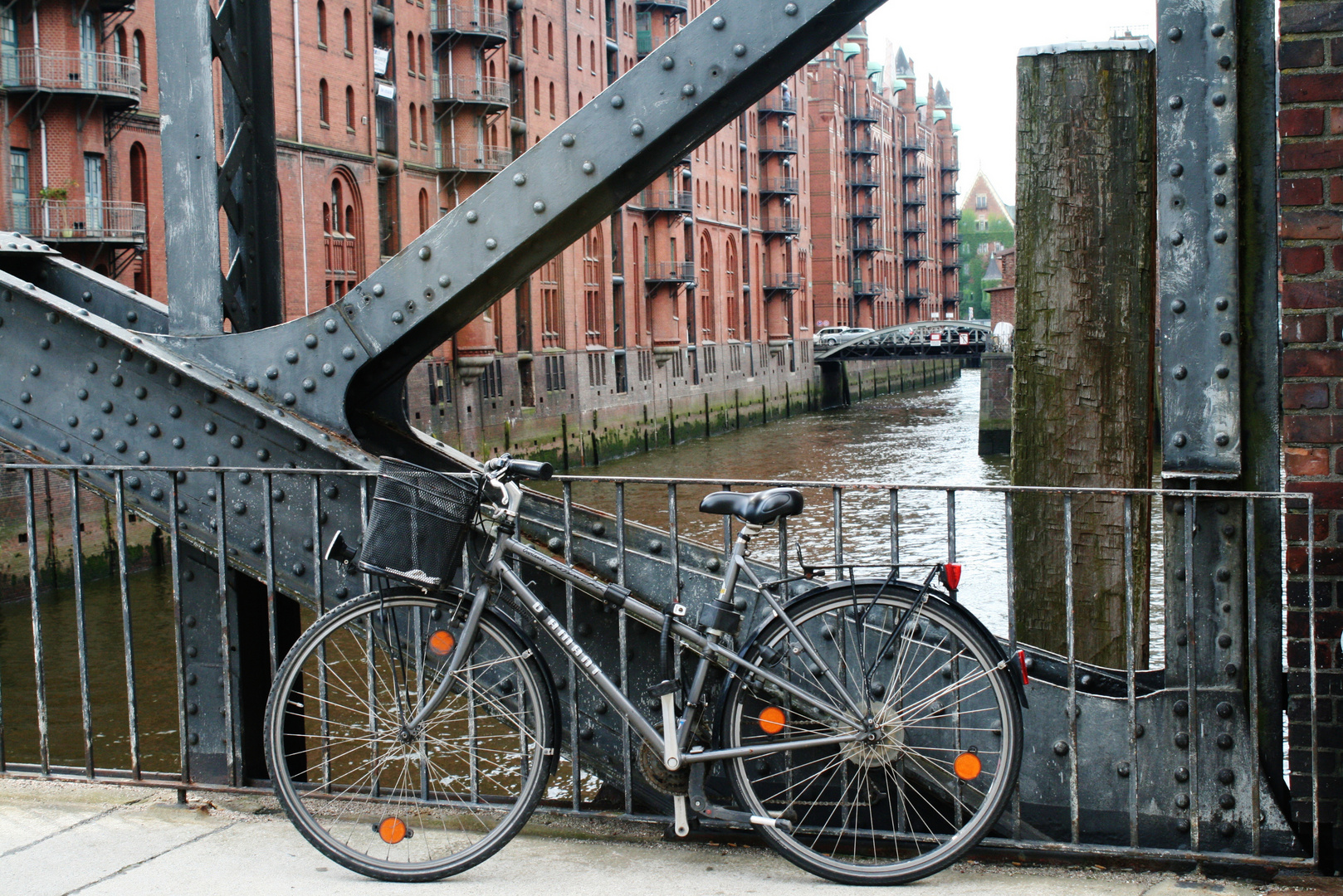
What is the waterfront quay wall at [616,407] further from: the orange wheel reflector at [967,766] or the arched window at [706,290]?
the orange wheel reflector at [967,766]

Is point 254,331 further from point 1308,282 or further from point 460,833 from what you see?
point 1308,282

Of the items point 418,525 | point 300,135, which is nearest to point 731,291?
point 300,135

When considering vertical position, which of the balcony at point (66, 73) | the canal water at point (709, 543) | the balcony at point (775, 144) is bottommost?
the canal water at point (709, 543)

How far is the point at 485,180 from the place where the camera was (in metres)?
34.5

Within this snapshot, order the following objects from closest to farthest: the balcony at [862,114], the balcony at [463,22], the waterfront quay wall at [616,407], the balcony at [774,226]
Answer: the waterfront quay wall at [616,407]
the balcony at [463,22]
the balcony at [774,226]
the balcony at [862,114]

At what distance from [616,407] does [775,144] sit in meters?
20.2

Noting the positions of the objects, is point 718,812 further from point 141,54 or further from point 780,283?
point 780,283

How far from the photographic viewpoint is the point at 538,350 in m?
37.2

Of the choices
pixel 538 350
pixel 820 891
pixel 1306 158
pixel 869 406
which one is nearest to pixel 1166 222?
pixel 1306 158

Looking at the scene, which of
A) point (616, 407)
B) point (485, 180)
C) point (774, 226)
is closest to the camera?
point (485, 180)

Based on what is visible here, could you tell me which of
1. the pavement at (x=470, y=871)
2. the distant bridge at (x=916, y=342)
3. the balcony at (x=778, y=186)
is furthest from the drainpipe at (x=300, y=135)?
the distant bridge at (x=916, y=342)

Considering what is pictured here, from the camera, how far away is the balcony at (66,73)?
20906mm

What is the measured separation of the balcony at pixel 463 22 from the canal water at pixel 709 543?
440 inches

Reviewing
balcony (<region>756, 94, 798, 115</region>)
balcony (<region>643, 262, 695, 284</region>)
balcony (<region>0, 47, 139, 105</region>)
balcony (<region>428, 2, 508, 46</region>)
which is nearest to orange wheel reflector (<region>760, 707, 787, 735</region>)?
balcony (<region>0, 47, 139, 105</region>)
